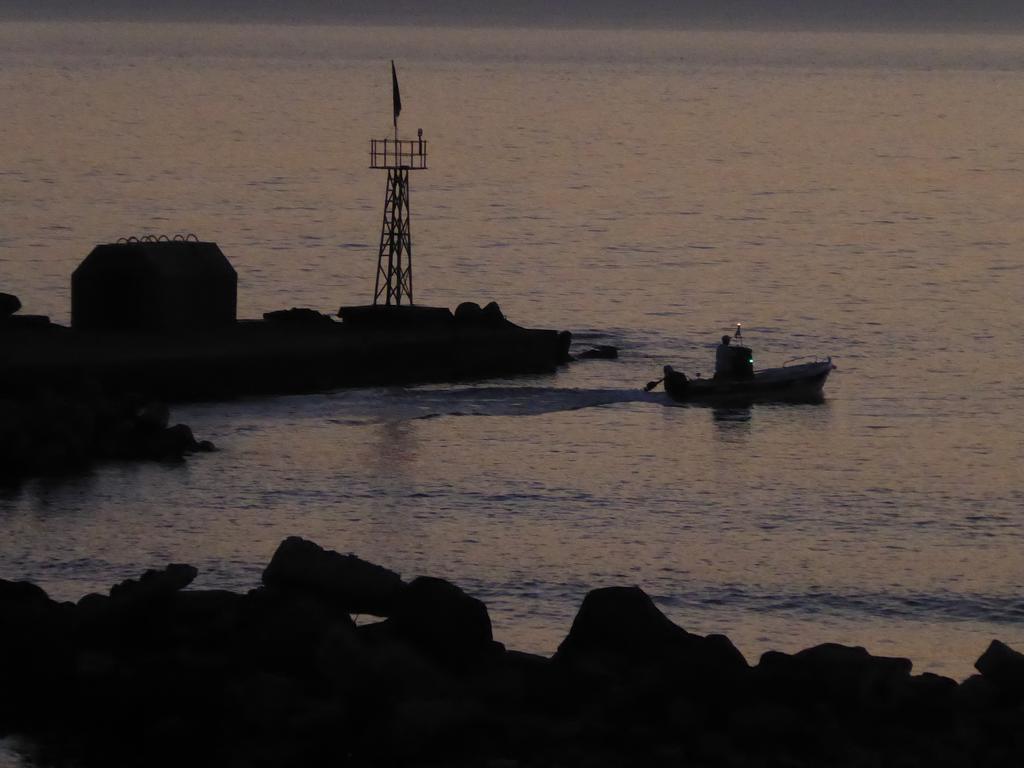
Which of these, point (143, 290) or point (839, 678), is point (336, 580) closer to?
point (839, 678)

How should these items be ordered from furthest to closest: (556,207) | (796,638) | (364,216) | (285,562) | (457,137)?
(457,137) < (556,207) < (364,216) < (796,638) < (285,562)

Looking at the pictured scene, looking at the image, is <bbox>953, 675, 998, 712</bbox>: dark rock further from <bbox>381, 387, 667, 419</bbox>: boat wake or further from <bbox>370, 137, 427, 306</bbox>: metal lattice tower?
<bbox>381, 387, 667, 419</bbox>: boat wake

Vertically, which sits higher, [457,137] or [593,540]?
[457,137]

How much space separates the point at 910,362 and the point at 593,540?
34.9m

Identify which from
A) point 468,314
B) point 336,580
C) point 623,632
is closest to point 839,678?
point 623,632

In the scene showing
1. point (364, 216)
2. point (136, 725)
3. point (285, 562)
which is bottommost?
point (136, 725)

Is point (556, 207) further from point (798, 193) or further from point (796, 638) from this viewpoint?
point (796, 638)

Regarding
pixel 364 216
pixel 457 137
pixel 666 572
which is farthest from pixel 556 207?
pixel 666 572

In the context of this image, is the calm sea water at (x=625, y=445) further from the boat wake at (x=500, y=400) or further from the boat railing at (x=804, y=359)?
the boat railing at (x=804, y=359)

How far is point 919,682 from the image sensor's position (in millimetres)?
27781

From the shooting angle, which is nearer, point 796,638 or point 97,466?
point 796,638

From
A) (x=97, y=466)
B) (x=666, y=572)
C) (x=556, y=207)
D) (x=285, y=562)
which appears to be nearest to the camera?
(x=285, y=562)

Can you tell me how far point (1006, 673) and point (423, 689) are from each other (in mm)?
7280

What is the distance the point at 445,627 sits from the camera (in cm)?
2838
